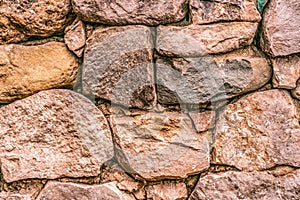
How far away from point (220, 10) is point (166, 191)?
667mm

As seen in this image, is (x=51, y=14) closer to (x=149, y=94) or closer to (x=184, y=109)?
(x=149, y=94)

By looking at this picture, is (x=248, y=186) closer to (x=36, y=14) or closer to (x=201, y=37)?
(x=201, y=37)

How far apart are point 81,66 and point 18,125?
0.30 m

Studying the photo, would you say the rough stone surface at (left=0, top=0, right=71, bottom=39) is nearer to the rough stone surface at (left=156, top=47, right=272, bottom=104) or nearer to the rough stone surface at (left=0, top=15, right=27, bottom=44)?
the rough stone surface at (left=0, top=15, right=27, bottom=44)

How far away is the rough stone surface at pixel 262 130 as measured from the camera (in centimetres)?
119

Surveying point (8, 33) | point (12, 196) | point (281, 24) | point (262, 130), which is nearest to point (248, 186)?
point (262, 130)

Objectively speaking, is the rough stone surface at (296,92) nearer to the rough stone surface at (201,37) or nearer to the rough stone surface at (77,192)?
the rough stone surface at (201,37)

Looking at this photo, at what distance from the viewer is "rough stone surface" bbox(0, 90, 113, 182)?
114cm

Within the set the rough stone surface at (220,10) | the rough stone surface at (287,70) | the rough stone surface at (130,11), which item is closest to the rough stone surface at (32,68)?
the rough stone surface at (130,11)

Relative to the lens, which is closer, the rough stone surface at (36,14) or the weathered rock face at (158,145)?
the rough stone surface at (36,14)

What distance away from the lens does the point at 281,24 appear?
112 cm

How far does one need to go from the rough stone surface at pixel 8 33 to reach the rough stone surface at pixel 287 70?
2.87ft

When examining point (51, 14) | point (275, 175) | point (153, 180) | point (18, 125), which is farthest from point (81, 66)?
point (275, 175)

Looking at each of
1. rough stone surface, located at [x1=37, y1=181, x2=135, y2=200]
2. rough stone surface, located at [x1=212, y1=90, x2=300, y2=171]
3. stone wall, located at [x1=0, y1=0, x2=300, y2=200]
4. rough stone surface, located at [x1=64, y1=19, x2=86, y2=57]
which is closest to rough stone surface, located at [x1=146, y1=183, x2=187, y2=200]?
stone wall, located at [x1=0, y1=0, x2=300, y2=200]
